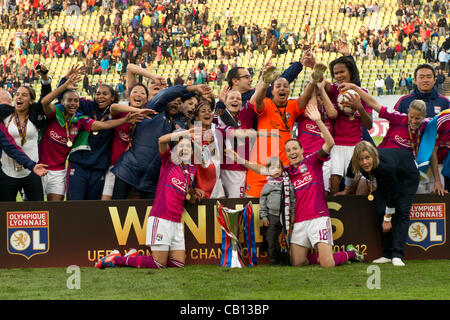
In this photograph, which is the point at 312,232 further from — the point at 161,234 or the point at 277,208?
the point at 161,234

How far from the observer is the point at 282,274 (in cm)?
668

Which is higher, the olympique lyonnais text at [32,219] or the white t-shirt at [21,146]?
the white t-shirt at [21,146]

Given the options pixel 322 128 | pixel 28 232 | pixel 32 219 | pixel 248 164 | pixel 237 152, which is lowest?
pixel 28 232

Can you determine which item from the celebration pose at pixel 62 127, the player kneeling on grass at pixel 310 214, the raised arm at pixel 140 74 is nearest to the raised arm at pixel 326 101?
the player kneeling on grass at pixel 310 214

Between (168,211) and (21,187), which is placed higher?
(21,187)

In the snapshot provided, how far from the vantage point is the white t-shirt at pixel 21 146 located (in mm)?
7852

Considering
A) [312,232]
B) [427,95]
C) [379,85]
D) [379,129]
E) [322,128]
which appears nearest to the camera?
[322,128]

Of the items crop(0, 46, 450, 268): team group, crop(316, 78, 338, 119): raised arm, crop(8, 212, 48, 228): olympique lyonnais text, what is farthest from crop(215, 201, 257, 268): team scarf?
crop(8, 212, 48, 228): olympique lyonnais text

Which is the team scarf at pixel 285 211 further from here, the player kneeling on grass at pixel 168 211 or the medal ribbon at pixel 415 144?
the medal ribbon at pixel 415 144

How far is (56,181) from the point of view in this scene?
8.12 metres

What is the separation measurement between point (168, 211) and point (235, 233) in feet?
2.60

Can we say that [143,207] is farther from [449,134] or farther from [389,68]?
[389,68]

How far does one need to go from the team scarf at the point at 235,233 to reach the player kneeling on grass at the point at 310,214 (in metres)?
0.47

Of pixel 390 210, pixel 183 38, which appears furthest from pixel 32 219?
pixel 183 38
